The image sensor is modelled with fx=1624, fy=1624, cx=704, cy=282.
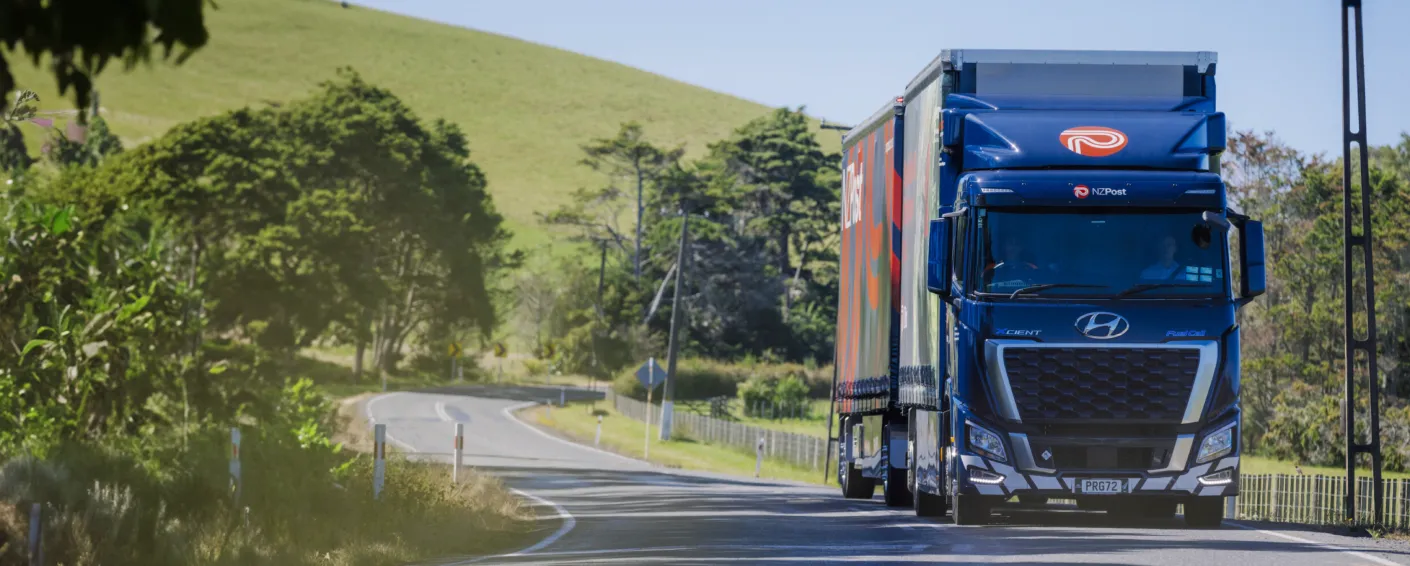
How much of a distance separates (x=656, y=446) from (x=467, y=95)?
5576 inches

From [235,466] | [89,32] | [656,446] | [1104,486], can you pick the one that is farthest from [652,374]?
[89,32]

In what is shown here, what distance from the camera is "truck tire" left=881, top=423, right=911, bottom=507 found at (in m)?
16.5

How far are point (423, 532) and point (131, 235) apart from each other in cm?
900

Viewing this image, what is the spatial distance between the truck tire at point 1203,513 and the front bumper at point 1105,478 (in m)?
1.04

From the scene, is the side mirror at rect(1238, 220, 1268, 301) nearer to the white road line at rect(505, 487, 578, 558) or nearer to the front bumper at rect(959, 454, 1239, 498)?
the front bumper at rect(959, 454, 1239, 498)

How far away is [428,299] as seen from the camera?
87438mm

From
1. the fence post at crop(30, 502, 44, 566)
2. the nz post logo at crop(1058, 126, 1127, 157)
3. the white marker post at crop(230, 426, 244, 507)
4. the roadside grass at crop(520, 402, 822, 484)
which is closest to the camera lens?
the fence post at crop(30, 502, 44, 566)

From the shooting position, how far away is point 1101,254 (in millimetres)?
12625

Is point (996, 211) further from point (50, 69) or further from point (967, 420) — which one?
point (50, 69)

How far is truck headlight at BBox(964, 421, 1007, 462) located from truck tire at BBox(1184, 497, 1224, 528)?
211 centimetres

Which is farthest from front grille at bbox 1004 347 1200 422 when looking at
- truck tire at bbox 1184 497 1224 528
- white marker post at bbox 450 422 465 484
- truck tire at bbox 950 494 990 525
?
white marker post at bbox 450 422 465 484

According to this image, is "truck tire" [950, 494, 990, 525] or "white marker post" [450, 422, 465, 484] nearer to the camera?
"truck tire" [950, 494, 990, 525]

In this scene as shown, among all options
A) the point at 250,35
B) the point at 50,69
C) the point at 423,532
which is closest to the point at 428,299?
the point at 423,532

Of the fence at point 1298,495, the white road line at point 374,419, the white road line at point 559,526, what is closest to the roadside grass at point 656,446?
the fence at point 1298,495
